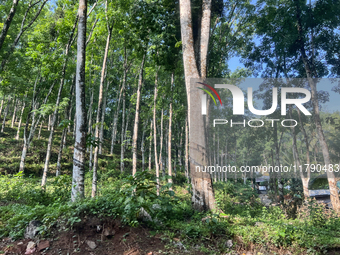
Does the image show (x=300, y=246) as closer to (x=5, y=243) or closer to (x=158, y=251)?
(x=158, y=251)

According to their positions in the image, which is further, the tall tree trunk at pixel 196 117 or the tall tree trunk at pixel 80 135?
the tall tree trunk at pixel 196 117

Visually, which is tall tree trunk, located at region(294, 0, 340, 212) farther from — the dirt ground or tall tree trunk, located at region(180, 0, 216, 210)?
the dirt ground

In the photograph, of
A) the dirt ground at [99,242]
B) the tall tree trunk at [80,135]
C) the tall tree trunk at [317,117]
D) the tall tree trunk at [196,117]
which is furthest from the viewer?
the tall tree trunk at [317,117]

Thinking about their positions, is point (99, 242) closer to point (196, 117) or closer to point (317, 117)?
point (196, 117)

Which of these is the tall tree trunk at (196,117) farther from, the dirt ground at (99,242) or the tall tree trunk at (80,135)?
the tall tree trunk at (80,135)

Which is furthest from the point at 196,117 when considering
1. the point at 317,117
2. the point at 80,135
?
the point at 317,117

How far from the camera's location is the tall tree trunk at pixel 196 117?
5777mm

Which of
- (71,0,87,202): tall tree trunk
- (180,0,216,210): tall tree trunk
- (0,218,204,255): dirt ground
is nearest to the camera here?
(0,218,204,255): dirt ground

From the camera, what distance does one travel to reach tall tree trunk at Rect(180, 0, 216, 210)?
227 inches

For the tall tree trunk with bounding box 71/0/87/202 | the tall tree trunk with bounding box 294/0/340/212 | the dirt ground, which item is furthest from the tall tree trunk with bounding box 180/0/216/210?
the tall tree trunk with bounding box 294/0/340/212

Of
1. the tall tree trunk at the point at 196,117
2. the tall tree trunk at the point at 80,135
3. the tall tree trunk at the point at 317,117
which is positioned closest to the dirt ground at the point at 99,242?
the tall tree trunk at the point at 80,135

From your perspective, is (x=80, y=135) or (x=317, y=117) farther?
(x=317, y=117)

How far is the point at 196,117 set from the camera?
6414 mm

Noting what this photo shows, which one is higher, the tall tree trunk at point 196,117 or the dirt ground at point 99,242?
the tall tree trunk at point 196,117
